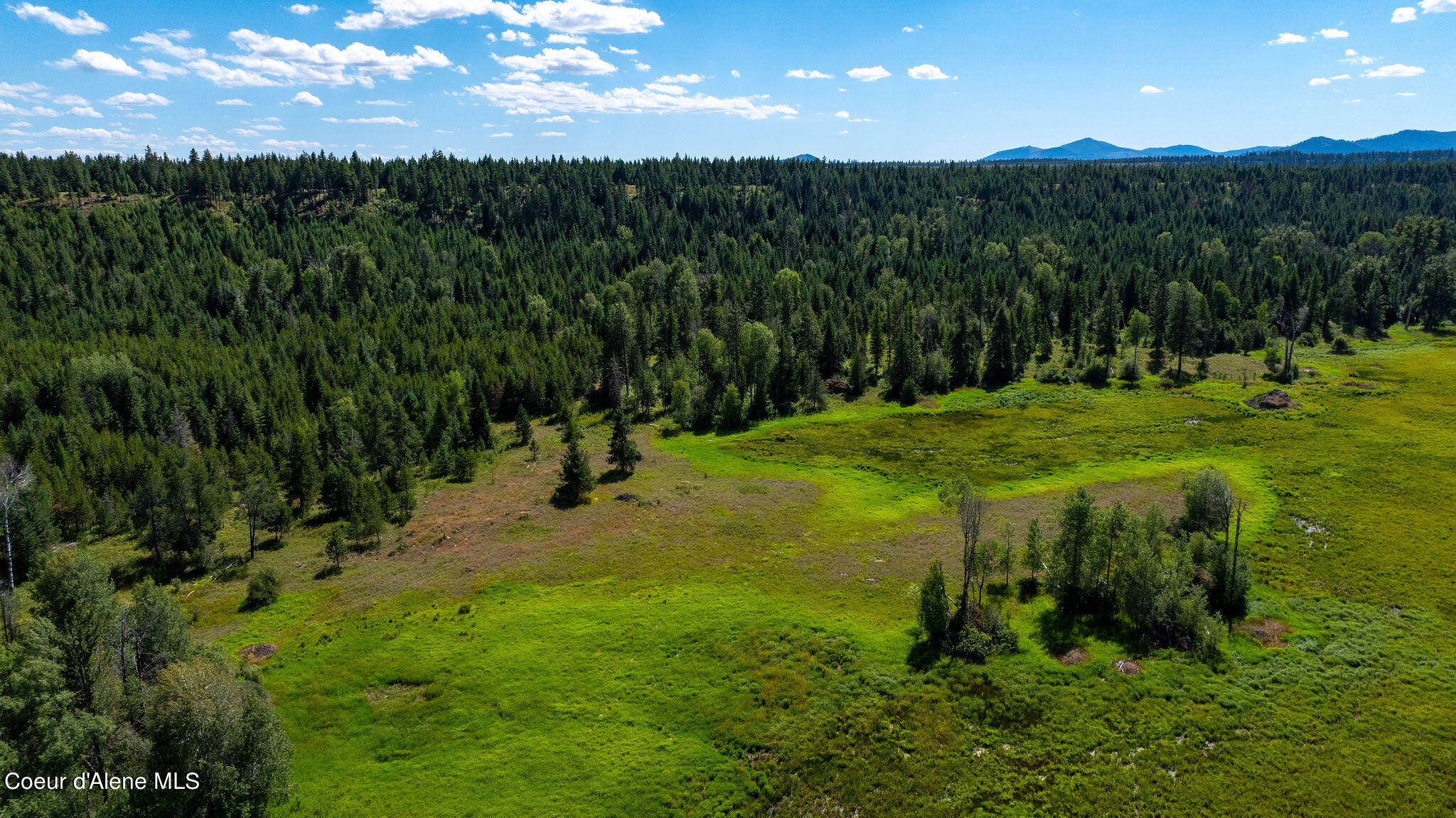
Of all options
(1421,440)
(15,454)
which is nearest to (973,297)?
(1421,440)

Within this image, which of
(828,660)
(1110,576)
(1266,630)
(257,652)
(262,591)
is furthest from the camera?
(262,591)

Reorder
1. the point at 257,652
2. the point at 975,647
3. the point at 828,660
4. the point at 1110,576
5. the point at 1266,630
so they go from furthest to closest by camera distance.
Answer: the point at 1110,576, the point at 257,652, the point at 1266,630, the point at 828,660, the point at 975,647

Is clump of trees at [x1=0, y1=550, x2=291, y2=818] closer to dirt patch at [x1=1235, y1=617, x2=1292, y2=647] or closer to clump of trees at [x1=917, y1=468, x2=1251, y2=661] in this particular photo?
clump of trees at [x1=917, y1=468, x2=1251, y2=661]

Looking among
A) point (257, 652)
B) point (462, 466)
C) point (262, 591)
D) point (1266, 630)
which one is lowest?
point (257, 652)

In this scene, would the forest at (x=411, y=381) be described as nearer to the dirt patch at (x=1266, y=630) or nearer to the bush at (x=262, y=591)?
the dirt patch at (x=1266, y=630)

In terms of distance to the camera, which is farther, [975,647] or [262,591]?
[262,591]

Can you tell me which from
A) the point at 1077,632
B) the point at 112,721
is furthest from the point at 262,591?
the point at 1077,632

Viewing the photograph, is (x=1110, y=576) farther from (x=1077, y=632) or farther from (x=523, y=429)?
(x=523, y=429)

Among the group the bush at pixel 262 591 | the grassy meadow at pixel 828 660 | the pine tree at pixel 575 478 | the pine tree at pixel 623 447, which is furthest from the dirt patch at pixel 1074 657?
the bush at pixel 262 591
